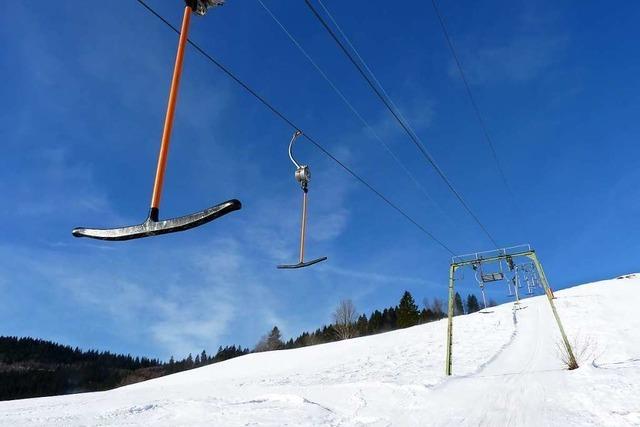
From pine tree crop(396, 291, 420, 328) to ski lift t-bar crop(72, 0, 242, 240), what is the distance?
85.1 m

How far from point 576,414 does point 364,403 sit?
453cm

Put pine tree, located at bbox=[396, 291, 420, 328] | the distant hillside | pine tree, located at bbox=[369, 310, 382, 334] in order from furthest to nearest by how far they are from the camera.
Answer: the distant hillside → pine tree, located at bbox=[369, 310, 382, 334] → pine tree, located at bbox=[396, 291, 420, 328]

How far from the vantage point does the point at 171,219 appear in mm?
3910

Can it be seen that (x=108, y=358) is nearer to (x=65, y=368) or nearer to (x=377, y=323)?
(x=65, y=368)

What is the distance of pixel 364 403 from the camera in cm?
941

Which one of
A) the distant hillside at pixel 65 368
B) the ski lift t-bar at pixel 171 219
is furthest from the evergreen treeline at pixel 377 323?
the ski lift t-bar at pixel 171 219

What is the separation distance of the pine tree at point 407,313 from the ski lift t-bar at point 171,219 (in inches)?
3351

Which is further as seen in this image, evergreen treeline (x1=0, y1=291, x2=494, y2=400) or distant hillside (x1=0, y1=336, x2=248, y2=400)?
distant hillside (x1=0, y1=336, x2=248, y2=400)

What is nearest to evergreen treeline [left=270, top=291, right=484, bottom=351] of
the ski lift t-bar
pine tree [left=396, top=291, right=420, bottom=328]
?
pine tree [left=396, top=291, right=420, bottom=328]

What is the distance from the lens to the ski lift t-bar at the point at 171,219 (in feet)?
12.3

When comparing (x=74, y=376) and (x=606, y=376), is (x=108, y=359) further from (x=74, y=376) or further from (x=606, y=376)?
(x=606, y=376)

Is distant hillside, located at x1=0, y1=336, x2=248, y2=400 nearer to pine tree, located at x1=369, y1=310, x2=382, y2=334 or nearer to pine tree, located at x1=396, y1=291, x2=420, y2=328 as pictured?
pine tree, located at x1=369, y1=310, x2=382, y2=334

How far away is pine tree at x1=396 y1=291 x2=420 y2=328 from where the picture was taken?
83562 millimetres

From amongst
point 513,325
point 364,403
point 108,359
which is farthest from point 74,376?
point 364,403
